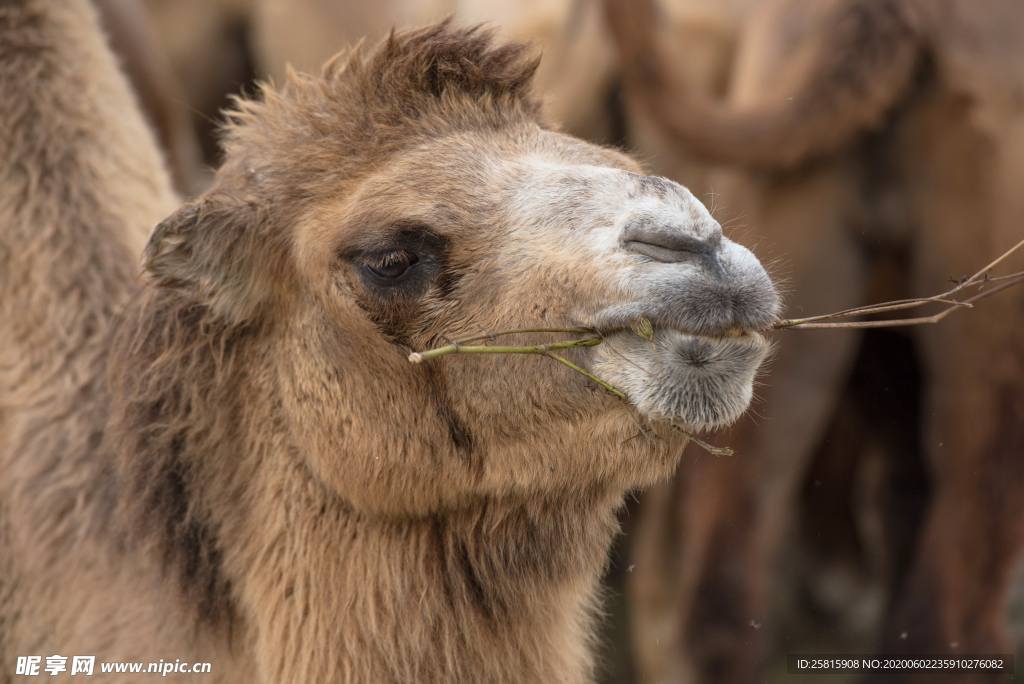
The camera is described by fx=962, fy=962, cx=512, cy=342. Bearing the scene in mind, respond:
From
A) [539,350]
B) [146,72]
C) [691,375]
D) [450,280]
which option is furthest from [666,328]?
[146,72]

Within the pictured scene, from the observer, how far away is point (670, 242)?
188 cm

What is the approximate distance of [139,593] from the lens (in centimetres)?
244

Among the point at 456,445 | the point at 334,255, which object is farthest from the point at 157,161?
the point at 456,445

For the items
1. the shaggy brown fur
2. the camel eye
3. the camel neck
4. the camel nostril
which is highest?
the shaggy brown fur

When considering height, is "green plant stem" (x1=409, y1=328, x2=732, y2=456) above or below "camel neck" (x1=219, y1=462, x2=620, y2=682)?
above

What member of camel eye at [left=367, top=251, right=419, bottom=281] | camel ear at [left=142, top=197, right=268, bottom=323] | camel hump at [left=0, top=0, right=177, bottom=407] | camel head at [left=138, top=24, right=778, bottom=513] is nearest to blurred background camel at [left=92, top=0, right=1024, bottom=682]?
camel hump at [left=0, top=0, right=177, bottom=407]

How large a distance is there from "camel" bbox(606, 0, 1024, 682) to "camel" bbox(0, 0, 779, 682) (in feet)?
5.71

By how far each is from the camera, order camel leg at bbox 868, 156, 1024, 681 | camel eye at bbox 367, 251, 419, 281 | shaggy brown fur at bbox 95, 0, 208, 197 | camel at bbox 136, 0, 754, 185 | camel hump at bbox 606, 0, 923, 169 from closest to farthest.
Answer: camel eye at bbox 367, 251, 419, 281, camel leg at bbox 868, 156, 1024, 681, camel hump at bbox 606, 0, 923, 169, shaggy brown fur at bbox 95, 0, 208, 197, camel at bbox 136, 0, 754, 185

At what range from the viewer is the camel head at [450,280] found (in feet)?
6.24

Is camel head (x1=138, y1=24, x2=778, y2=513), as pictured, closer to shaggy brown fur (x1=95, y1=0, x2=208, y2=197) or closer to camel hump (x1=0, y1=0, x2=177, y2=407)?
camel hump (x1=0, y1=0, x2=177, y2=407)

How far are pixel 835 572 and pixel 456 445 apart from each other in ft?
14.8

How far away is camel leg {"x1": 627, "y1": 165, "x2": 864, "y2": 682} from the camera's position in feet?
13.8

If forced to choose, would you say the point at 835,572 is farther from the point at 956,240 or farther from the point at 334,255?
the point at 334,255

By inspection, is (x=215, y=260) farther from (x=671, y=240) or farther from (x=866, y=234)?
(x=866, y=234)
